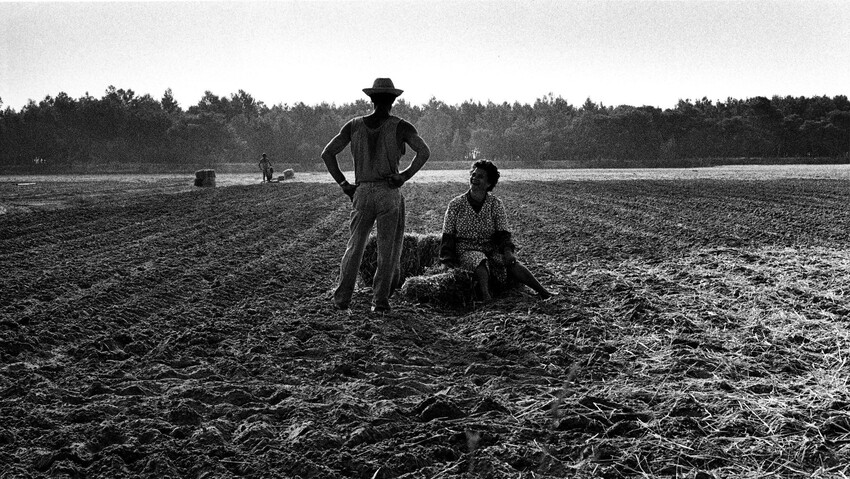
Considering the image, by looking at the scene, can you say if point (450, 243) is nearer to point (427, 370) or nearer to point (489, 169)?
point (489, 169)

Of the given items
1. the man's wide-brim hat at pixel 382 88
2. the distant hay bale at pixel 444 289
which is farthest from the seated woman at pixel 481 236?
the man's wide-brim hat at pixel 382 88

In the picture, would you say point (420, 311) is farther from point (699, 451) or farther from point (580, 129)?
point (580, 129)

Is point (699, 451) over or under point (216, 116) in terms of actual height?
under

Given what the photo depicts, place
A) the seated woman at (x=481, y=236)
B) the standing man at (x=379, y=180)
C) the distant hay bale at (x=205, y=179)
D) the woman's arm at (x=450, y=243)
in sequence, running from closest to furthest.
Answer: the standing man at (x=379, y=180) < the seated woman at (x=481, y=236) < the woman's arm at (x=450, y=243) < the distant hay bale at (x=205, y=179)

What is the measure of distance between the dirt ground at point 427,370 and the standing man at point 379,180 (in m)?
0.37

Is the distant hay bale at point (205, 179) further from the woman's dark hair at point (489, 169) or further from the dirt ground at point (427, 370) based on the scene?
the woman's dark hair at point (489, 169)

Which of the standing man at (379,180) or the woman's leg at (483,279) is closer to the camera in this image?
the standing man at (379,180)

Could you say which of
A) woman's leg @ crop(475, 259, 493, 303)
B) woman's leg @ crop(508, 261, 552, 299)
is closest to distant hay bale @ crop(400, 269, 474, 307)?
woman's leg @ crop(475, 259, 493, 303)

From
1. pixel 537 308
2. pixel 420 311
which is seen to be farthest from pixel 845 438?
pixel 420 311

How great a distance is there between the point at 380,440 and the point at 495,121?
10440cm

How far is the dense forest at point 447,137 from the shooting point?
257 feet

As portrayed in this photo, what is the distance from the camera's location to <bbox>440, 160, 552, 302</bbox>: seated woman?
7617 mm

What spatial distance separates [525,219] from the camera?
1705 cm

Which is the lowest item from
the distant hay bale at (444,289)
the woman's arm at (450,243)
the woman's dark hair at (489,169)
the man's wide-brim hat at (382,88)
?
the distant hay bale at (444,289)
